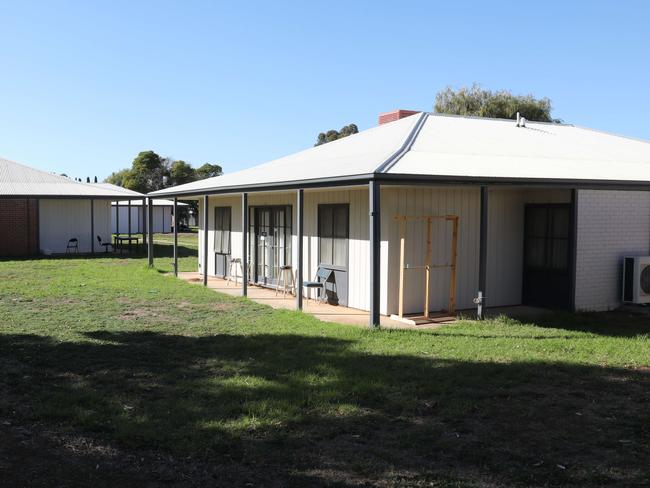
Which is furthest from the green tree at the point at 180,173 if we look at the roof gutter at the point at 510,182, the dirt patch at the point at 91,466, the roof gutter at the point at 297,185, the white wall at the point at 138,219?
the dirt patch at the point at 91,466

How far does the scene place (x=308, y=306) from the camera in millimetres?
12562

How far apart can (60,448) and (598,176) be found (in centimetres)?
962

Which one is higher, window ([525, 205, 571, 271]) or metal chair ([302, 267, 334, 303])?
window ([525, 205, 571, 271])

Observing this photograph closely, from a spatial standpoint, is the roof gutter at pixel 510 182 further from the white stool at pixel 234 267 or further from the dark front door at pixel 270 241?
the white stool at pixel 234 267

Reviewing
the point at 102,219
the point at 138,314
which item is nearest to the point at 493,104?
the point at 102,219

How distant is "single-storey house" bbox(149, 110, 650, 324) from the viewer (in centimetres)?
1080

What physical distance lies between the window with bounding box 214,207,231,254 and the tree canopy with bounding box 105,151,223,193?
48267mm

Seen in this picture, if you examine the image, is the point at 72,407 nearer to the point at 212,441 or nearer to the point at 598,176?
the point at 212,441

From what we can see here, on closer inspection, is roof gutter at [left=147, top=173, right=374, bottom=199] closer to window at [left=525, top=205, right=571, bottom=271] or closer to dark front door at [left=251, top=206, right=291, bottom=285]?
dark front door at [left=251, top=206, right=291, bottom=285]

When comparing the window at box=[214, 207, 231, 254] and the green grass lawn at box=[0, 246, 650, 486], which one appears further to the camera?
the window at box=[214, 207, 231, 254]

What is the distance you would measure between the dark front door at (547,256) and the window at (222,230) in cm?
799

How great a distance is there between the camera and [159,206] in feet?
161

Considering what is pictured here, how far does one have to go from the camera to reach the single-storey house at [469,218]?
1080 cm

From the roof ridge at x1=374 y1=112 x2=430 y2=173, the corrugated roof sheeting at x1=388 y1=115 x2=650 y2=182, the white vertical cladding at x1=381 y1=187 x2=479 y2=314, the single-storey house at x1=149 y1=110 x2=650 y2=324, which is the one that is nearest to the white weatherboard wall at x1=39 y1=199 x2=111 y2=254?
the single-storey house at x1=149 y1=110 x2=650 y2=324
